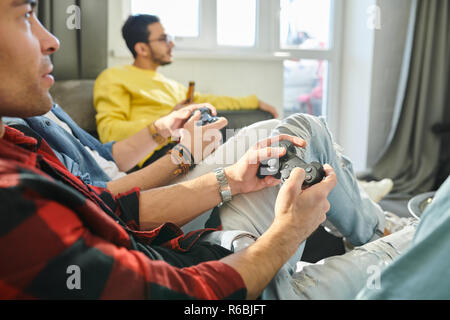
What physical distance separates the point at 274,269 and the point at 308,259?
55 centimetres

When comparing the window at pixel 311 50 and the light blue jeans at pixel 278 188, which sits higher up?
the window at pixel 311 50

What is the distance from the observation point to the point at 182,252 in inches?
26.7

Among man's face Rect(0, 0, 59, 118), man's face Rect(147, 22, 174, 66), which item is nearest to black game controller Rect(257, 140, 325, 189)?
man's face Rect(0, 0, 59, 118)

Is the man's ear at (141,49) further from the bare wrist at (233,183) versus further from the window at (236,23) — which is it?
the bare wrist at (233,183)

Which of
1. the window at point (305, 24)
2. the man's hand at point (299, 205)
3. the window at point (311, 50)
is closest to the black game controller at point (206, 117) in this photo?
the man's hand at point (299, 205)

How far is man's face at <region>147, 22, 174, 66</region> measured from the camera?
6.70 feet

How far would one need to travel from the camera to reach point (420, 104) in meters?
2.67

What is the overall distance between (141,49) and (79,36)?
0.36 meters

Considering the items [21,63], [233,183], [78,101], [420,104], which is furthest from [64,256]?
[420,104]

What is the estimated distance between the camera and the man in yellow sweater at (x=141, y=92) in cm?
167

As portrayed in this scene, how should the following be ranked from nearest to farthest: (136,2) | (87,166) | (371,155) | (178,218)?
(178,218), (87,166), (136,2), (371,155)

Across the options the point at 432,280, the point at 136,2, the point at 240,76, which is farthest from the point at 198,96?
the point at 432,280

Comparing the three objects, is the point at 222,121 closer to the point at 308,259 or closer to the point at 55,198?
the point at 308,259

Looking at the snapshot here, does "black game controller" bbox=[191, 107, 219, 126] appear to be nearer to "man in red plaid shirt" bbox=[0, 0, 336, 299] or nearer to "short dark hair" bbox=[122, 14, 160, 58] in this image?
"man in red plaid shirt" bbox=[0, 0, 336, 299]
